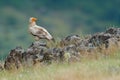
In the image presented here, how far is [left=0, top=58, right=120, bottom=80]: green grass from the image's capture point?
20156 mm

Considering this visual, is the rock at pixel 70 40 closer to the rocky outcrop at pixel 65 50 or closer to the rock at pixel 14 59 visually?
the rocky outcrop at pixel 65 50

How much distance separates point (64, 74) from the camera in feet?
67.7

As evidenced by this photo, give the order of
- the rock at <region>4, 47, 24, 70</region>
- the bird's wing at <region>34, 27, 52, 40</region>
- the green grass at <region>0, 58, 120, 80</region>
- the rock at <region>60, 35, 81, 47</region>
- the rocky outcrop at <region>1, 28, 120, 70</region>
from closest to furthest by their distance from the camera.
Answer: the green grass at <region>0, 58, 120, 80</region>
the rocky outcrop at <region>1, 28, 120, 70</region>
the rock at <region>4, 47, 24, 70</region>
the rock at <region>60, 35, 81, 47</region>
the bird's wing at <region>34, 27, 52, 40</region>

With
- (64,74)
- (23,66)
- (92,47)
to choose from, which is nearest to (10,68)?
(23,66)

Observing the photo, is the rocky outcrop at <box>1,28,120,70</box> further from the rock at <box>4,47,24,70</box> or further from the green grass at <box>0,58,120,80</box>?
the green grass at <box>0,58,120,80</box>

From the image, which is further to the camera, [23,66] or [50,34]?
[50,34]

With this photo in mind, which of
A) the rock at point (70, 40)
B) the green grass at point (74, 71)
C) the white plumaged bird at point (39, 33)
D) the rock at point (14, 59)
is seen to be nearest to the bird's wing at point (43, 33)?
the white plumaged bird at point (39, 33)

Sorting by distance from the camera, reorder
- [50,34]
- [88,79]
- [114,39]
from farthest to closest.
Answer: [50,34] < [114,39] < [88,79]

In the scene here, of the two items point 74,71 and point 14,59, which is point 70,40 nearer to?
point 14,59

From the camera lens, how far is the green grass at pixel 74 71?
66.1ft

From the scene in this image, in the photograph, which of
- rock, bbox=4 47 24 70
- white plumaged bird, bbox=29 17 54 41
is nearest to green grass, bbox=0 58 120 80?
rock, bbox=4 47 24 70

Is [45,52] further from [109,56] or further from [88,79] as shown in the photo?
[88,79]

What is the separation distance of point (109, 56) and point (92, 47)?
157 centimetres

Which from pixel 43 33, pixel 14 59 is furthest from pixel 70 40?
pixel 14 59
